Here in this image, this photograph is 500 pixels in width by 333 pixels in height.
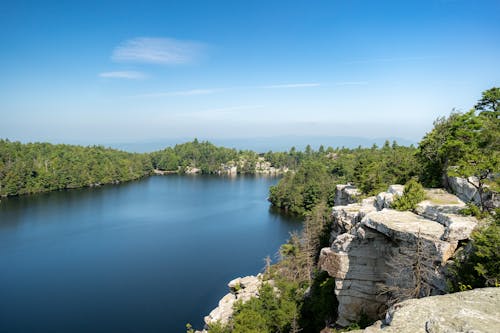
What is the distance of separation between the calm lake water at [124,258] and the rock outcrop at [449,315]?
58.7 feet

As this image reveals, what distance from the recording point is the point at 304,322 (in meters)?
15.7

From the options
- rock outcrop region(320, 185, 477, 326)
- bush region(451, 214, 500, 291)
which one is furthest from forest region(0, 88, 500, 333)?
rock outcrop region(320, 185, 477, 326)

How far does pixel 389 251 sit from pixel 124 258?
26.9 meters

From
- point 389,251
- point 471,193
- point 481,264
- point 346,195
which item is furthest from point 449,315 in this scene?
point 346,195

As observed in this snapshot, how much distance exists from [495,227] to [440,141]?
38.3ft

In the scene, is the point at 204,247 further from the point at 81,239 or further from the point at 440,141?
the point at 440,141

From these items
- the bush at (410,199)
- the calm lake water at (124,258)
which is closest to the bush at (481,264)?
the bush at (410,199)

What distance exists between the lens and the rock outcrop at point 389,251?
8719 millimetres

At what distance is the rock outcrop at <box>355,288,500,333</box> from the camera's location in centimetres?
527

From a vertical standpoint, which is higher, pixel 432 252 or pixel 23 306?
pixel 432 252

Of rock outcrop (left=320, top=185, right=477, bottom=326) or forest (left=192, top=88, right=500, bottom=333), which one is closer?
forest (left=192, top=88, right=500, bottom=333)

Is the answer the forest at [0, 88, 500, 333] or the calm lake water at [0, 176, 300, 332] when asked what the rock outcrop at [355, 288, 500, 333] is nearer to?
the forest at [0, 88, 500, 333]

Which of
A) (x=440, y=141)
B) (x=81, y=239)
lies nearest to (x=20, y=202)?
(x=81, y=239)

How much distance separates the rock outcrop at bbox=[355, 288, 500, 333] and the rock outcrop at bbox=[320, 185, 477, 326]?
2.33 metres
